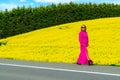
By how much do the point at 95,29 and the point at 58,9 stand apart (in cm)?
1479

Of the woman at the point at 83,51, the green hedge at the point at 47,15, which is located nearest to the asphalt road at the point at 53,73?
the woman at the point at 83,51

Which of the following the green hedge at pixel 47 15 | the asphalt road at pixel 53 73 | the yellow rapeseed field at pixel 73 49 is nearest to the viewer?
the asphalt road at pixel 53 73

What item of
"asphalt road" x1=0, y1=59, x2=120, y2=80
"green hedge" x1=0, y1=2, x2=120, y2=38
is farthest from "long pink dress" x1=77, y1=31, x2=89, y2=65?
"green hedge" x1=0, y1=2, x2=120, y2=38

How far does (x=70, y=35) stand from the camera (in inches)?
1547

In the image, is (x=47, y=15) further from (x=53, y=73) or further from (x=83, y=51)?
(x=53, y=73)

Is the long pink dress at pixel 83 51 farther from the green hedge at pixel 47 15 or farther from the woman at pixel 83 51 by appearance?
the green hedge at pixel 47 15

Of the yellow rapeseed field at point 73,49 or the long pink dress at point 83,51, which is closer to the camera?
the long pink dress at point 83,51

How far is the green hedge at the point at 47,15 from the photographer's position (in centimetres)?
5247

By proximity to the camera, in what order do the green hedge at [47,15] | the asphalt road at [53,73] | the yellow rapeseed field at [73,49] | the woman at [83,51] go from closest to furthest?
the asphalt road at [53,73]
the woman at [83,51]
the yellow rapeseed field at [73,49]
the green hedge at [47,15]

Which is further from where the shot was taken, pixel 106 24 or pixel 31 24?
pixel 31 24

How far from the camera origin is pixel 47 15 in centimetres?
5531

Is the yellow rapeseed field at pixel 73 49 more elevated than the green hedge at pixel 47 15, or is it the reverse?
the green hedge at pixel 47 15

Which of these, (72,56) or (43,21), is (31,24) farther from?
(72,56)

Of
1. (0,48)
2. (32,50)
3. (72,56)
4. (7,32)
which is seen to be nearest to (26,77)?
(72,56)
